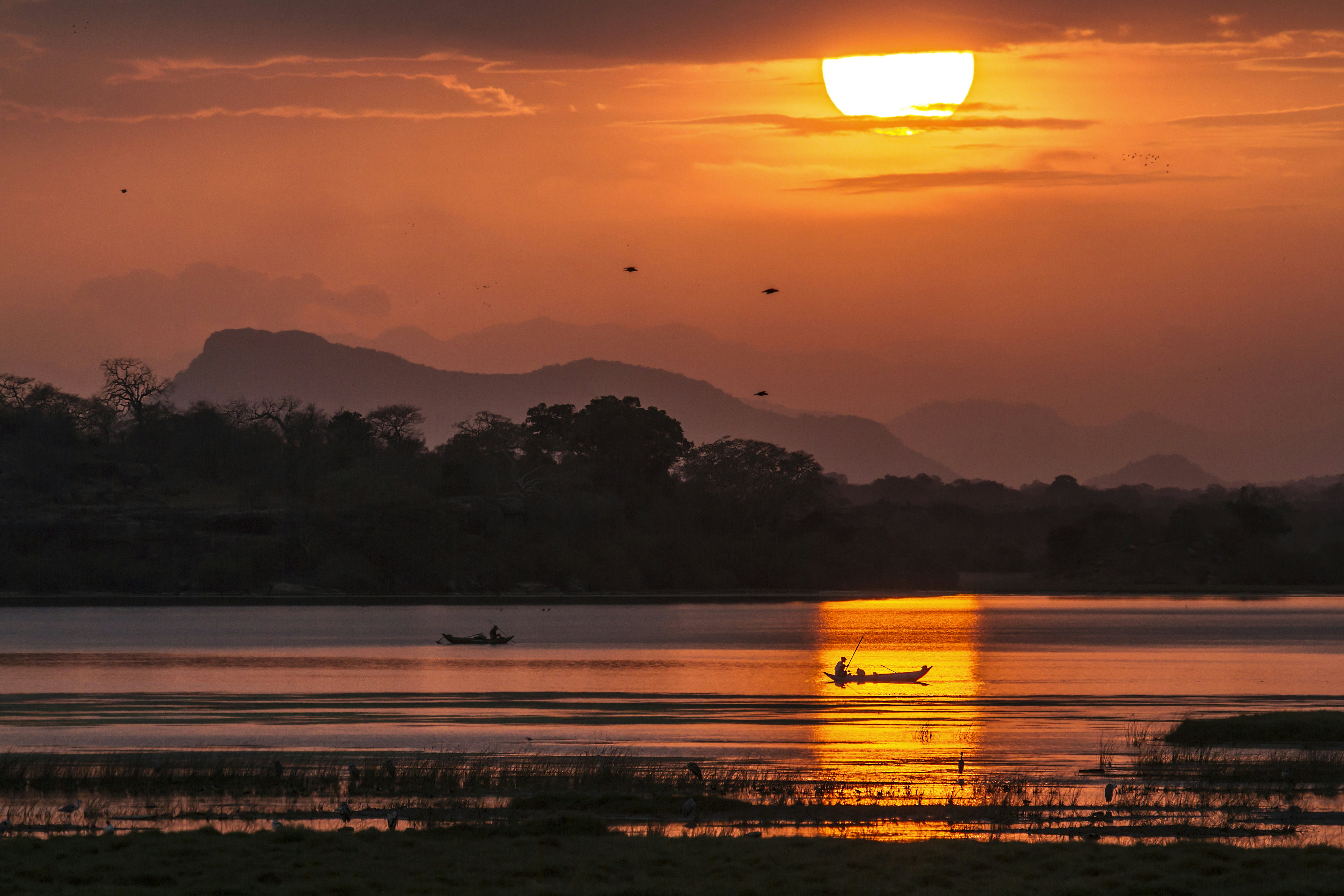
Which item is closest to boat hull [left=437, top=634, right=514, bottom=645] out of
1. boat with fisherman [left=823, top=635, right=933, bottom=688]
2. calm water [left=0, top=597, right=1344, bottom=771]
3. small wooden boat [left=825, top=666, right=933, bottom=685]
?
calm water [left=0, top=597, right=1344, bottom=771]

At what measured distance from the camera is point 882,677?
8425 centimetres

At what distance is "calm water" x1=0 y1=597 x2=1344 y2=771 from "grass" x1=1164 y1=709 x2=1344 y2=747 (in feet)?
10.7

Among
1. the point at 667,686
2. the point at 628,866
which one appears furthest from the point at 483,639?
the point at 628,866

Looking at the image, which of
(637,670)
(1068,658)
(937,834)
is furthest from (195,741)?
(1068,658)

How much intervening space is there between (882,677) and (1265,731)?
37745 millimetres

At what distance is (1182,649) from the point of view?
115 metres

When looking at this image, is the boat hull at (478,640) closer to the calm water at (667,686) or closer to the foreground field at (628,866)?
the calm water at (667,686)

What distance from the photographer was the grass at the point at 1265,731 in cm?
4625

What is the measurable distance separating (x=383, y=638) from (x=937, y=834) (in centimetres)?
11796

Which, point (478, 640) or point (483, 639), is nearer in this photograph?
point (478, 640)

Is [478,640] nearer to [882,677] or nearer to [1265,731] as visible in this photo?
[882,677]

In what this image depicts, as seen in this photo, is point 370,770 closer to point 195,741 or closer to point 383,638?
point 195,741

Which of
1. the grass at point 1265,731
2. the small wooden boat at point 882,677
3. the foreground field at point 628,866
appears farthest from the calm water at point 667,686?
the foreground field at point 628,866

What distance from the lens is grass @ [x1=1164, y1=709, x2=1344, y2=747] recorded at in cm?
4625
